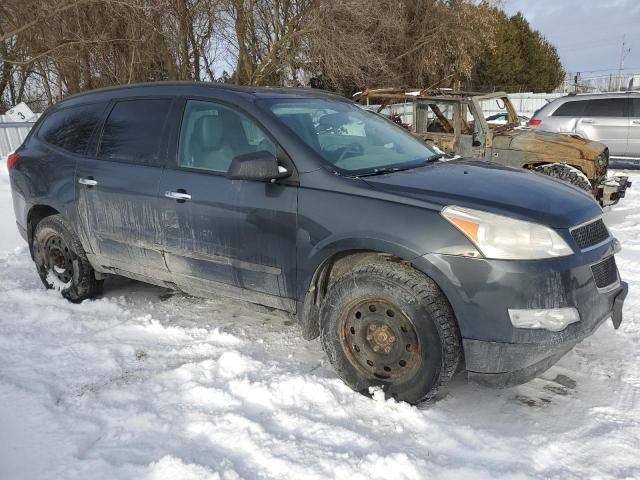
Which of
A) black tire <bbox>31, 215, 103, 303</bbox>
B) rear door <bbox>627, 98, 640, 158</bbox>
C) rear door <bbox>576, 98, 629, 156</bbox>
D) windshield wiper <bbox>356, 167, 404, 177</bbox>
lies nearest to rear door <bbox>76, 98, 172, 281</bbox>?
black tire <bbox>31, 215, 103, 303</bbox>

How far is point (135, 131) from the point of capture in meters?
4.16

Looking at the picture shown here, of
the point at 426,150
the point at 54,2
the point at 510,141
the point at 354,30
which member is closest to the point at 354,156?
the point at 426,150

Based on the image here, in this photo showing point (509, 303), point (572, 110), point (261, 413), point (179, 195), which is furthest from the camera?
point (572, 110)

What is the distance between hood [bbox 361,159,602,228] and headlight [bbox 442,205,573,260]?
5 centimetres

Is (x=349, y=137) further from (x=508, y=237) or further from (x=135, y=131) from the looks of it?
(x=135, y=131)

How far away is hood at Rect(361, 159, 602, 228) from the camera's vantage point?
2.83 metres

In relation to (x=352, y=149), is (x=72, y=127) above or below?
above

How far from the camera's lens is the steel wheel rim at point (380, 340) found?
2.94 m

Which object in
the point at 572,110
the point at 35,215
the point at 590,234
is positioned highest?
the point at 572,110

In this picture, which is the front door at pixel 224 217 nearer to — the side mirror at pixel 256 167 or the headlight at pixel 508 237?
the side mirror at pixel 256 167

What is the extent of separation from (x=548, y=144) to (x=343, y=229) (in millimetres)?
5984

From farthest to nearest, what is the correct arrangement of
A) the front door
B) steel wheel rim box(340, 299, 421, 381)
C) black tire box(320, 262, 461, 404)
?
the front door
steel wheel rim box(340, 299, 421, 381)
black tire box(320, 262, 461, 404)

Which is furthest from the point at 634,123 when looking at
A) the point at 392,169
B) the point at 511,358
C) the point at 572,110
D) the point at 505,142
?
the point at 511,358

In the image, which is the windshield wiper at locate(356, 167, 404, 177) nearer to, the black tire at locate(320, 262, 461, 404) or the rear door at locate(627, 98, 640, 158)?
the black tire at locate(320, 262, 461, 404)
